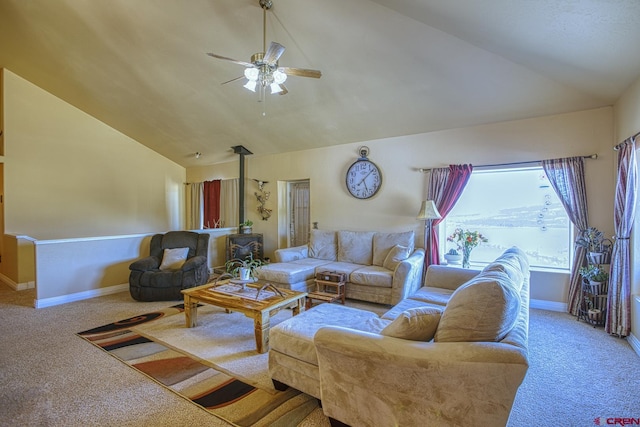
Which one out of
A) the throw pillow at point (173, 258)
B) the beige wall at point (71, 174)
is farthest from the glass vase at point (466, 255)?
the beige wall at point (71, 174)

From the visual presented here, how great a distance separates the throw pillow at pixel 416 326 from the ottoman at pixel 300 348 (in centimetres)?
52

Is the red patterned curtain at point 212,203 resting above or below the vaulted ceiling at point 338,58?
below

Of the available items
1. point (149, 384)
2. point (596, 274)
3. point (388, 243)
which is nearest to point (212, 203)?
point (388, 243)

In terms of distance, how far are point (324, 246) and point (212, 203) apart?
144 inches

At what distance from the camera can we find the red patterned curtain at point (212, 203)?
735cm

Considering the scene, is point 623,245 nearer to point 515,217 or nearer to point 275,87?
point 515,217

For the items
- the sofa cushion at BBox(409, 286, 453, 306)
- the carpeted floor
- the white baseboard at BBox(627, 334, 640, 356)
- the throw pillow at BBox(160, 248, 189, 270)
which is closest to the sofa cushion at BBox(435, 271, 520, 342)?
the carpeted floor

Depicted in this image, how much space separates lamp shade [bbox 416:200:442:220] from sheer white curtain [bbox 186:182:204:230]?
570 cm

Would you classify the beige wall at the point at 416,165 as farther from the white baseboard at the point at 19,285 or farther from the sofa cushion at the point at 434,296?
the white baseboard at the point at 19,285

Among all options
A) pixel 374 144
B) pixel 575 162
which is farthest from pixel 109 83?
pixel 575 162

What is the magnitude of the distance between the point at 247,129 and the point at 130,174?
3.46 meters

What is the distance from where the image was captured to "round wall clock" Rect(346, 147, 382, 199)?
5.11m

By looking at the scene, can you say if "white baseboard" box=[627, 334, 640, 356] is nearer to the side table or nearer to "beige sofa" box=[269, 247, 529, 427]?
"beige sofa" box=[269, 247, 529, 427]

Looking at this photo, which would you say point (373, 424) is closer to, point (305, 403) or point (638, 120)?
point (305, 403)
